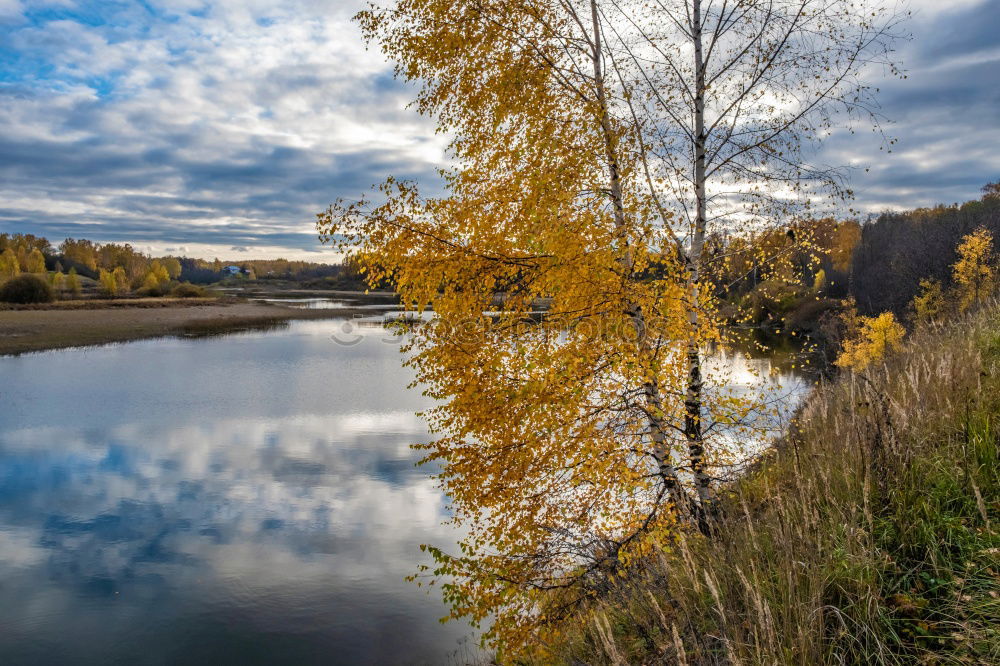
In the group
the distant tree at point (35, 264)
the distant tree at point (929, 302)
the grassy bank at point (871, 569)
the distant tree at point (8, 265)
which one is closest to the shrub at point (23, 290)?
the distant tree at point (8, 265)

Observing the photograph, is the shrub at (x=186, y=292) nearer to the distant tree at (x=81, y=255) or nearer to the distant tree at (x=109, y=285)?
the distant tree at (x=109, y=285)

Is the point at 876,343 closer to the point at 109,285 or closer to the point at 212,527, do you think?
the point at 212,527

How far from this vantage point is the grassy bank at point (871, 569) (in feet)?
10.5

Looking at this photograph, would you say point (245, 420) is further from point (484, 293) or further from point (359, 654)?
point (484, 293)

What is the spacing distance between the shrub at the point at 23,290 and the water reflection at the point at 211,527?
5037 centimetres

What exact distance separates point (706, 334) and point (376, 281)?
160 inches

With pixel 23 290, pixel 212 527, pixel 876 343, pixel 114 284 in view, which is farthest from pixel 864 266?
pixel 114 284

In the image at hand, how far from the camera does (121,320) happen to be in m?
64.2

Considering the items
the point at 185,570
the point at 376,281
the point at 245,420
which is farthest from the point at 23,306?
the point at 376,281

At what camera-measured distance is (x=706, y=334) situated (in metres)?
7.21

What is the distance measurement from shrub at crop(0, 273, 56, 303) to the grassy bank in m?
90.2

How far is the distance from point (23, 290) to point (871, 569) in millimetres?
92985

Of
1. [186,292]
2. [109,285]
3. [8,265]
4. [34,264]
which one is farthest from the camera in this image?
[34,264]

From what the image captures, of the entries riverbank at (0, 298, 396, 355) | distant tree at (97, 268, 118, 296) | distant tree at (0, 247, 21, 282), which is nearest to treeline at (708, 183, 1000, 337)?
riverbank at (0, 298, 396, 355)
